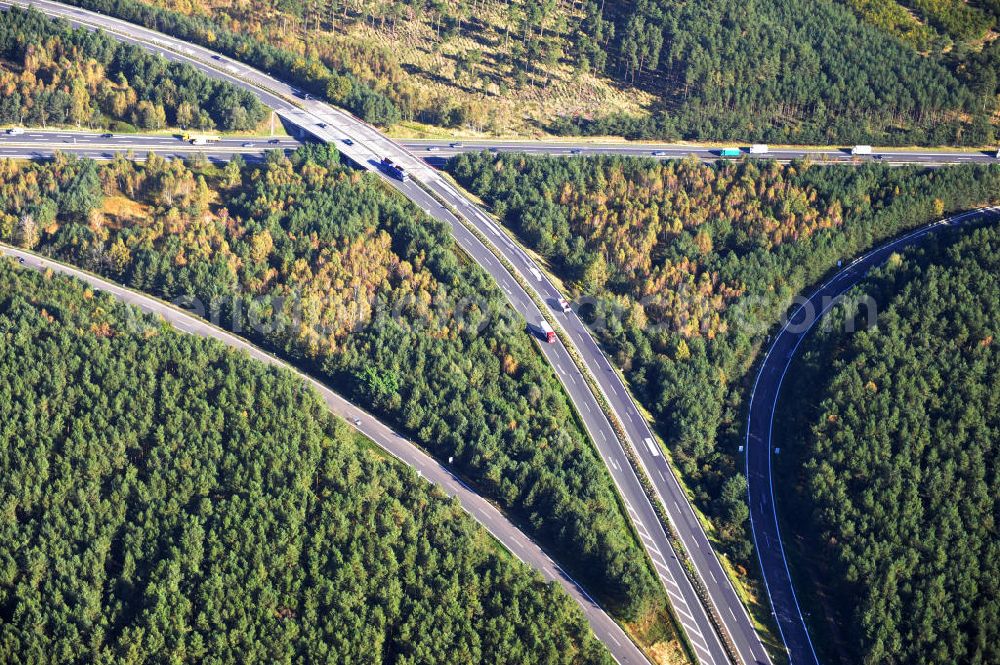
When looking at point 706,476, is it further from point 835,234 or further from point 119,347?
point 119,347

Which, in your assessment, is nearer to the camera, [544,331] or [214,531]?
[214,531]

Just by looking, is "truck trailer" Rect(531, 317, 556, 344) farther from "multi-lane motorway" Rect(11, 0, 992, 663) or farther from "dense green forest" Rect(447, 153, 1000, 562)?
"dense green forest" Rect(447, 153, 1000, 562)

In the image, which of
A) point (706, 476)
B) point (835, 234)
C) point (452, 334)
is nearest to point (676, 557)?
point (706, 476)

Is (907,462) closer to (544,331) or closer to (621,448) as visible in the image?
(621,448)

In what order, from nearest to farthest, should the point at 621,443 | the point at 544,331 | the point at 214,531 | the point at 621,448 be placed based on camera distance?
the point at 214,531
the point at 621,448
the point at 621,443
the point at 544,331

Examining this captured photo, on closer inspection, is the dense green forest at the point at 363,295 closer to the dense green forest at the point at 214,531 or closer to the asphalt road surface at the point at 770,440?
the dense green forest at the point at 214,531

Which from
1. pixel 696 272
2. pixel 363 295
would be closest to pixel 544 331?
pixel 363 295

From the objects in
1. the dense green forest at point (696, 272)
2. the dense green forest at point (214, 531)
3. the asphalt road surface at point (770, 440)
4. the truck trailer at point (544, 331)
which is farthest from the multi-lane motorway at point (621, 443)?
the dense green forest at point (214, 531)
